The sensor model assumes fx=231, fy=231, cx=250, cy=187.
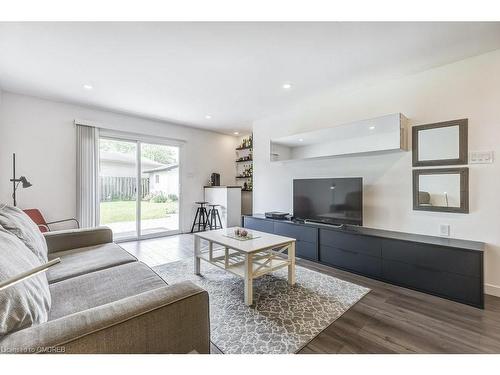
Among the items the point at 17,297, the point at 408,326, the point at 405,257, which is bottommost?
the point at 408,326

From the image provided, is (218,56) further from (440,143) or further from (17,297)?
(440,143)

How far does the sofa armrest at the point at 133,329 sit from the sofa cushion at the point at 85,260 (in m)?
1.04

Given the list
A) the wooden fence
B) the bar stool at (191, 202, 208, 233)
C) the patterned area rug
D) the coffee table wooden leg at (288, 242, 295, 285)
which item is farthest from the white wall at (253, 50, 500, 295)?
the wooden fence

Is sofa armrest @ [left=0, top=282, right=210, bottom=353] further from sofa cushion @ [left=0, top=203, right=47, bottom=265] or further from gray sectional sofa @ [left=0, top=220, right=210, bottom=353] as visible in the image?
sofa cushion @ [left=0, top=203, right=47, bottom=265]

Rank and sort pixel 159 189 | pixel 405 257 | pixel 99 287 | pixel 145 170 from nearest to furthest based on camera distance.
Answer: pixel 99 287 < pixel 405 257 < pixel 145 170 < pixel 159 189

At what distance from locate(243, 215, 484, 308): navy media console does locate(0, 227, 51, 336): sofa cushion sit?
2.78 metres

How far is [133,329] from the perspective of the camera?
35.9 inches

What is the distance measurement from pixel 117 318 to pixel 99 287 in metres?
0.78

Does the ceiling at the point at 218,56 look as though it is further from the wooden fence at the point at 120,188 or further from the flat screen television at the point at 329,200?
the wooden fence at the point at 120,188

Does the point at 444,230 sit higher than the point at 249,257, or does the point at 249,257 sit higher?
the point at 444,230

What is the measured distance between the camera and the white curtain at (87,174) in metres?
3.81

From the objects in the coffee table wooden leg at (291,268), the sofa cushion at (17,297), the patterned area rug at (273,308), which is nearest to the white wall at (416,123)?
the patterned area rug at (273,308)

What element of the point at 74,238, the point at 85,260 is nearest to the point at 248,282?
the point at 85,260
